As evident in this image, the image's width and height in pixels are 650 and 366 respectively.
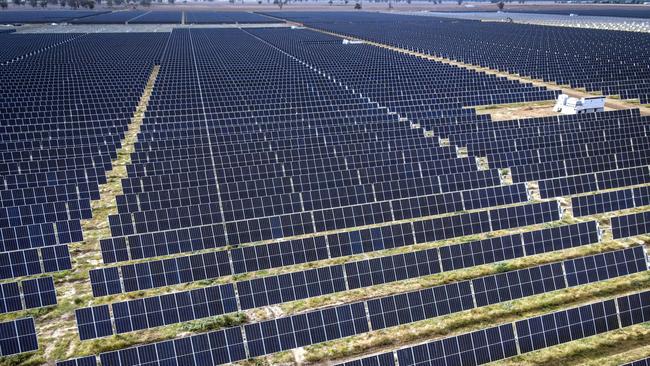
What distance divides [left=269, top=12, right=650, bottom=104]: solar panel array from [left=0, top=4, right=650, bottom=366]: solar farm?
630 centimetres

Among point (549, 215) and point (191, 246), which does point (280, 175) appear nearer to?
point (191, 246)

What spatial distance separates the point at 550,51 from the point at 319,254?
240 ft

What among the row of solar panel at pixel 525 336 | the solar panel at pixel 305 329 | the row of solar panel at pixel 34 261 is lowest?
the row of solar panel at pixel 525 336

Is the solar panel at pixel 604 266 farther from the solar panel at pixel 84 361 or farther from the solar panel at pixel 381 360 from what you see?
the solar panel at pixel 84 361

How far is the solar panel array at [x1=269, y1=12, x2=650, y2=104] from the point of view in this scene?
2228 inches

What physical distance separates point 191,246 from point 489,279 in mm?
11633

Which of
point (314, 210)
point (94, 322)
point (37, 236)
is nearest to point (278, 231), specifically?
point (314, 210)

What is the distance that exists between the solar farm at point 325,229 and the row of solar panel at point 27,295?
0.18ft

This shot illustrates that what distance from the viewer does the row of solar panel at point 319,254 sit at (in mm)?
19172

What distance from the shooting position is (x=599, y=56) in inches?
2879

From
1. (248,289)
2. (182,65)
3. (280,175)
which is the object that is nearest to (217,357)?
(248,289)

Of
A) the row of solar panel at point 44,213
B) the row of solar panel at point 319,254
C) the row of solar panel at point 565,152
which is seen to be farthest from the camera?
the row of solar panel at point 565,152

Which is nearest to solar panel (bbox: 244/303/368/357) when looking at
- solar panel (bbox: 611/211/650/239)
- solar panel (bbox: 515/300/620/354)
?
solar panel (bbox: 515/300/620/354)

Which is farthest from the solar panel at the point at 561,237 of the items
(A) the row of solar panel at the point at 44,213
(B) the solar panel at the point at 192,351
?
(A) the row of solar panel at the point at 44,213
